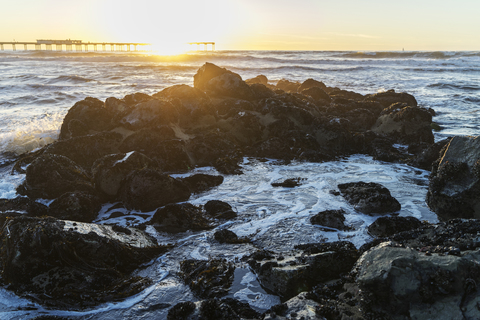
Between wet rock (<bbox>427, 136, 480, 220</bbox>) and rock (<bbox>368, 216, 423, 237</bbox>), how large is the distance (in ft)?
1.89

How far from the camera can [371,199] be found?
5688mm

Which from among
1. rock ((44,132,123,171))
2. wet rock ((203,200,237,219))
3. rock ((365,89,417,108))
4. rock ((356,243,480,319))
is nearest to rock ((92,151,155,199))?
rock ((44,132,123,171))

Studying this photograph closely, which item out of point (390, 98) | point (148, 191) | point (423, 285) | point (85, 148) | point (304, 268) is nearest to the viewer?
point (423, 285)

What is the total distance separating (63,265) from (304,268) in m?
2.63

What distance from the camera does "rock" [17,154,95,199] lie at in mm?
6160

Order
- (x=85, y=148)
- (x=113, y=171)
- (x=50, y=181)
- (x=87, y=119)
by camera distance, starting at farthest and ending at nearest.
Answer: (x=87, y=119), (x=85, y=148), (x=113, y=171), (x=50, y=181)

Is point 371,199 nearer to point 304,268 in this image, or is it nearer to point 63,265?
point 304,268

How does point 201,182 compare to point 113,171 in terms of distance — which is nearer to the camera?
point 113,171

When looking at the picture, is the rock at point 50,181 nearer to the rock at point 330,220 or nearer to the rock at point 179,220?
the rock at point 179,220

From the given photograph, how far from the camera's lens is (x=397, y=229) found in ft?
15.4

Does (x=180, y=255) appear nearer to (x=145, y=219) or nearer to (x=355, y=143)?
(x=145, y=219)

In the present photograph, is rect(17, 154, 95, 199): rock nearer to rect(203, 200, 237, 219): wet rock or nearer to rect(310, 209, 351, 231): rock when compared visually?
rect(203, 200, 237, 219): wet rock

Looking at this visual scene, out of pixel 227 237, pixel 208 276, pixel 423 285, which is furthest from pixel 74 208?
pixel 423 285

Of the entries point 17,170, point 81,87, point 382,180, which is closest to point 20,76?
point 81,87
